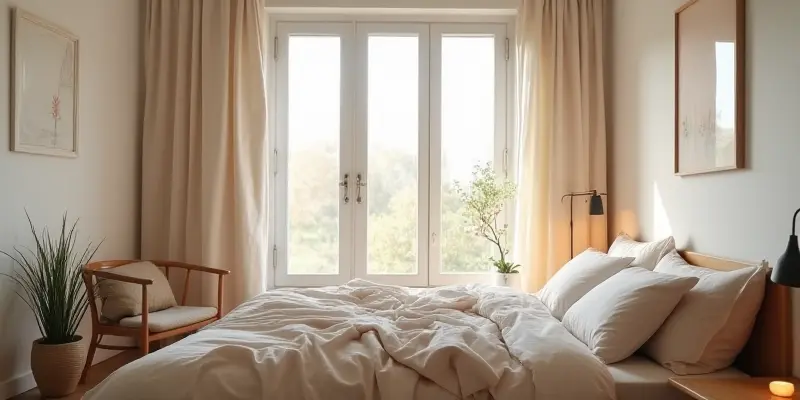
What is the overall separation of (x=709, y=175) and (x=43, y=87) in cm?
366

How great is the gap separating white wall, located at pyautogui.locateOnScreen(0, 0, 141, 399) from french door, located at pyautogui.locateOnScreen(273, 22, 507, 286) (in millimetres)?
1053

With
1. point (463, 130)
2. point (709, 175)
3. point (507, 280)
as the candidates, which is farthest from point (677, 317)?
point (463, 130)

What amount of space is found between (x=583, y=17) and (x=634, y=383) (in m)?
2.99

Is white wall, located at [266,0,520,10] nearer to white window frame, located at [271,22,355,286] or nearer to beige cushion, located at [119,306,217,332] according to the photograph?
white window frame, located at [271,22,355,286]

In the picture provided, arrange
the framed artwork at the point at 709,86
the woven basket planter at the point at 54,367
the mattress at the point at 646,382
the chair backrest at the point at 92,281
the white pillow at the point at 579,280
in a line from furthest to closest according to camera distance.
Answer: the chair backrest at the point at 92,281 → the woven basket planter at the point at 54,367 → the white pillow at the point at 579,280 → the framed artwork at the point at 709,86 → the mattress at the point at 646,382

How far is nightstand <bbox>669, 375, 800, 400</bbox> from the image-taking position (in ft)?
6.08

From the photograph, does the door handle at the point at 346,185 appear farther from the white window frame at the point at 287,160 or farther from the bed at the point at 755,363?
the bed at the point at 755,363

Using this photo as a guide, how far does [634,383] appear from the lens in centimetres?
205

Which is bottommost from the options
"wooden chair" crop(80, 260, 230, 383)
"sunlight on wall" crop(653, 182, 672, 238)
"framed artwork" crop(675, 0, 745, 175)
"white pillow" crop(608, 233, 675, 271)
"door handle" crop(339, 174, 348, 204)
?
"wooden chair" crop(80, 260, 230, 383)

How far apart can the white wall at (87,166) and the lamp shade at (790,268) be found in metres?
3.52

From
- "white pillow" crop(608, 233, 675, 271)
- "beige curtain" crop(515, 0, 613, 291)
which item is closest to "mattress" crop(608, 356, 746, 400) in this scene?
"white pillow" crop(608, 233, 675, 271)

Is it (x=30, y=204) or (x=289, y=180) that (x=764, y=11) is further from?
(x=30, y=204)

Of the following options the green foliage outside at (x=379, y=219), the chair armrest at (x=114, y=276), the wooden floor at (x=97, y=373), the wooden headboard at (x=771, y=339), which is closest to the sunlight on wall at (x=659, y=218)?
the wooden headboard at (x=771, y=339)

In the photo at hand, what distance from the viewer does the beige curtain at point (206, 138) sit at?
4.18 m
